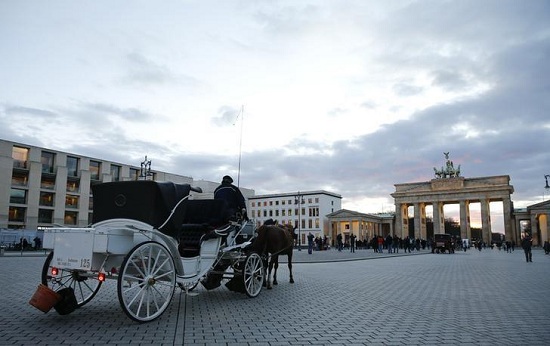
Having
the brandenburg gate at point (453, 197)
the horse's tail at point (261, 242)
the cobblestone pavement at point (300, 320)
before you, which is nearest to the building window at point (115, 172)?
the brandenburg gate at point (453, 197)

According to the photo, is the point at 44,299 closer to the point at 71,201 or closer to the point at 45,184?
the point at 45,184

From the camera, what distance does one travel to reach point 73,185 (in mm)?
66188

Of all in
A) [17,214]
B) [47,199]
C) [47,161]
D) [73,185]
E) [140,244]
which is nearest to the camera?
[140,244]

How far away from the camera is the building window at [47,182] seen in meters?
61.7

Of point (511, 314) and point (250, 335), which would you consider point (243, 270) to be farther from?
point (511, 314)

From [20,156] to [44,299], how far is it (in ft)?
212

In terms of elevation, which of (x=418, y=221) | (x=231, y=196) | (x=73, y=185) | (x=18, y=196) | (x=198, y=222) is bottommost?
(x=198, y=222)

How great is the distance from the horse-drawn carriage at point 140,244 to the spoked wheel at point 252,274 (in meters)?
0.84

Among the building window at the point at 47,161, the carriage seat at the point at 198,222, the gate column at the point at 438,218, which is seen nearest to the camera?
the carriage seat at the point at 198,222

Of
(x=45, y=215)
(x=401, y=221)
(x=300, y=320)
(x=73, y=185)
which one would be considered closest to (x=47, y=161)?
(x=73, y=185)

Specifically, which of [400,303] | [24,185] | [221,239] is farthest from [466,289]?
[24,185]

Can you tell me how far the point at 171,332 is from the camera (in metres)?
5.68

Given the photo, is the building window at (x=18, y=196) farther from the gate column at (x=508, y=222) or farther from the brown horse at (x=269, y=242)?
the gate column at (x=508, y=222)

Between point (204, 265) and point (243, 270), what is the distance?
4.16 feet
